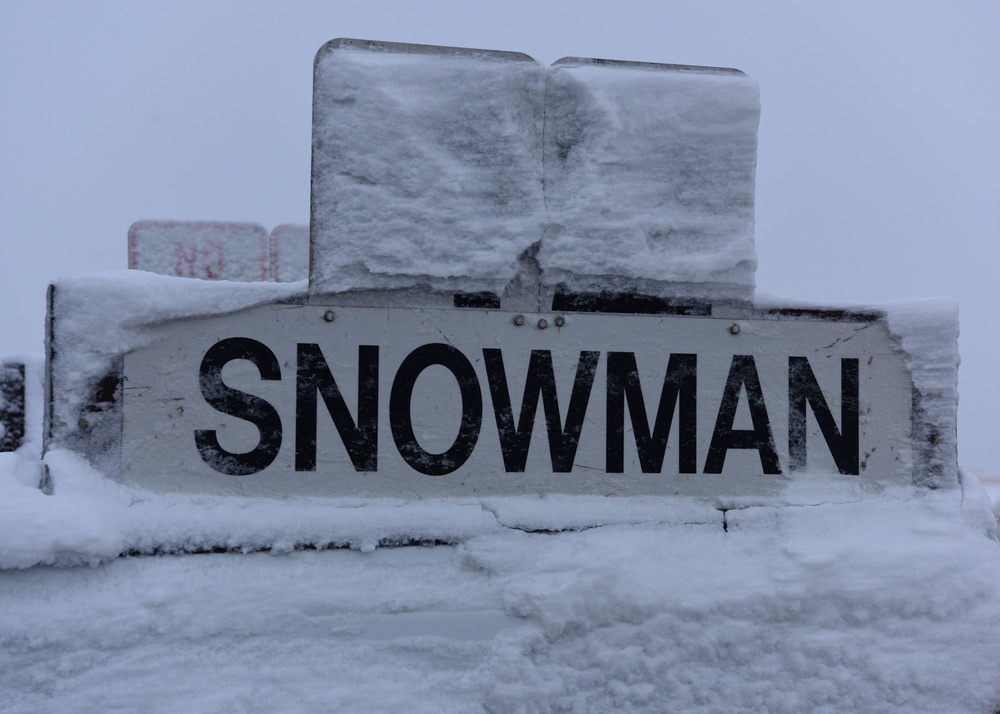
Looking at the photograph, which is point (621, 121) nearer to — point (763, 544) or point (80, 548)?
point (763, 544)

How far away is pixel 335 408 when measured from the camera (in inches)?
72.3

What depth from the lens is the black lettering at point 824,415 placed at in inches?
79.7

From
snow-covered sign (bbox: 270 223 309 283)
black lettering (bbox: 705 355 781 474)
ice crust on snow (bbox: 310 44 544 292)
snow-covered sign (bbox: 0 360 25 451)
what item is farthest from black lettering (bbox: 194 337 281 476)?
snow-covered sign (bbox: 270 223 309 283)

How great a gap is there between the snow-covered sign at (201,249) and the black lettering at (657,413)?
5.34 meters

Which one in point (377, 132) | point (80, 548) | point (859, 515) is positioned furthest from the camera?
point (859, 515)

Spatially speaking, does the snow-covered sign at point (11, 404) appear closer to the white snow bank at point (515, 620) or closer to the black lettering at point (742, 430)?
the white snow bank at point (515, 620)

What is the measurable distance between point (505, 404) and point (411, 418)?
211mm

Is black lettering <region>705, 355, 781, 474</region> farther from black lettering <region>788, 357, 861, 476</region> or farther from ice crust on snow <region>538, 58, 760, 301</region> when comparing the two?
ice crust on snow <region>538, 58, 760, 301</region>

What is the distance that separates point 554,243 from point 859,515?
3.18 feet

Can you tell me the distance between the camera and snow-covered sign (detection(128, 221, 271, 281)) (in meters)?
6.68

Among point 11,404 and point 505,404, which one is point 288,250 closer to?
point 11,404

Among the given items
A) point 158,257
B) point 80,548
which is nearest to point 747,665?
point 80,548

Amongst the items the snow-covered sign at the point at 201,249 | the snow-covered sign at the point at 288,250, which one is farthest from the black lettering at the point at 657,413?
the snow-covered sign at the point at 201,249

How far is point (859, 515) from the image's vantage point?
2.00m
